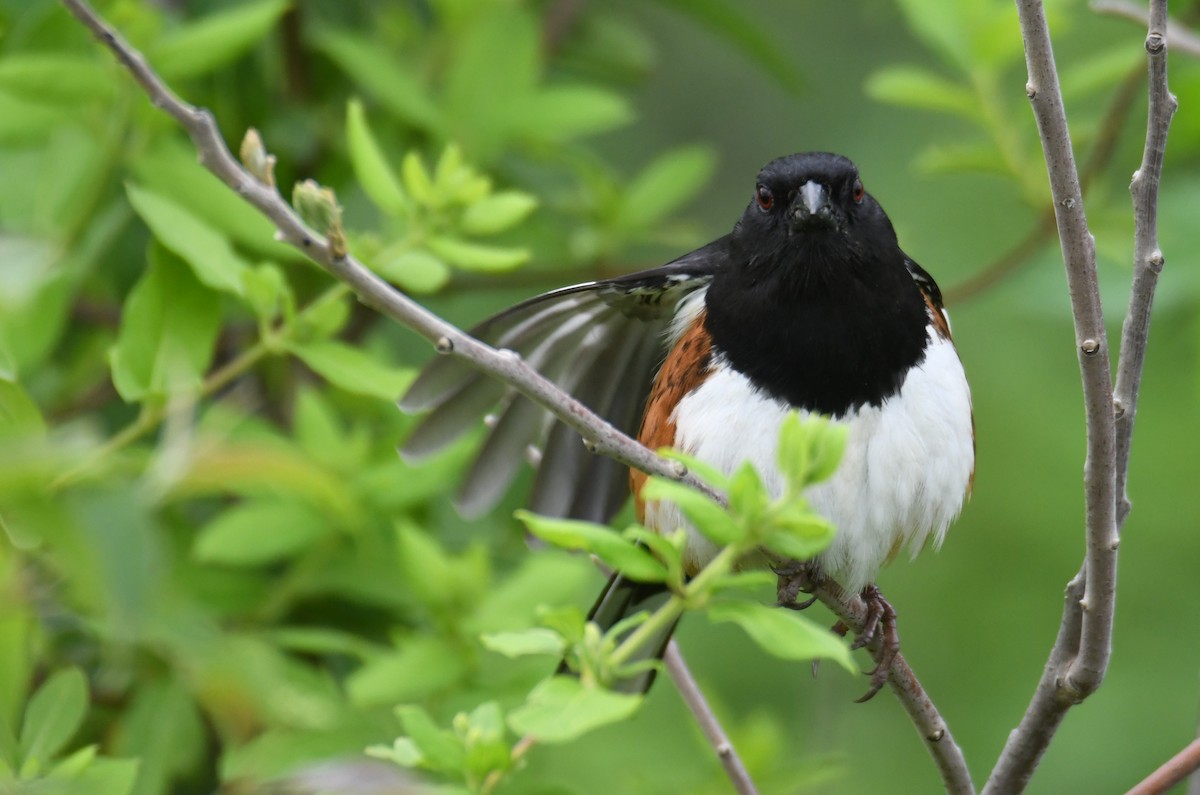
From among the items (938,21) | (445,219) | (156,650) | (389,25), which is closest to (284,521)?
(156,650)

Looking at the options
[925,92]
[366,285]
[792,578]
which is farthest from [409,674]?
[925,92]

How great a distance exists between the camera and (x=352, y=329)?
3.08 m

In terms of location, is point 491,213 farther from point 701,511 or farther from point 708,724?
point 701,511

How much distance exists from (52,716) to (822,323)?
1431 mm

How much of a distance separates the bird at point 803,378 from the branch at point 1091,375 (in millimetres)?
481

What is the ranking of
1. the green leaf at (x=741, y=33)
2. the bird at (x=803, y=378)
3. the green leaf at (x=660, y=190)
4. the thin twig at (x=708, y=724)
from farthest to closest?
the green leaf at (x=741, y=33)
the green leaf at (x=660, y=190)
the bird at (x=803, y=378)
the thin twig at (x=708, y=724)

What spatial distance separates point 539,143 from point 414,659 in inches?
50.3

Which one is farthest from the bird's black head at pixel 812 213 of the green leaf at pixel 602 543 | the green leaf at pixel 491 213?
the green leaf at pixel 602 543

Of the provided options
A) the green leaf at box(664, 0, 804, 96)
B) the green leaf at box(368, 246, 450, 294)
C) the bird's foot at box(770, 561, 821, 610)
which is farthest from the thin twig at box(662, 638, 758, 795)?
the green leaf at box(664, 0, 804, 96)

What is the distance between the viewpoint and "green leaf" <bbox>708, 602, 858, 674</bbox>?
4.50 feet

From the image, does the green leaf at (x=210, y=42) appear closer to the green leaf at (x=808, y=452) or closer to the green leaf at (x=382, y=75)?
the green leaf at (x=382, y=75)

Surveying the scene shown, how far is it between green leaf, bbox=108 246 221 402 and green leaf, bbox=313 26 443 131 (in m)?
0.79

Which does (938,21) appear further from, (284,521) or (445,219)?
(284,521)

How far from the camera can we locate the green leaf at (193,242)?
2068 millimetres
